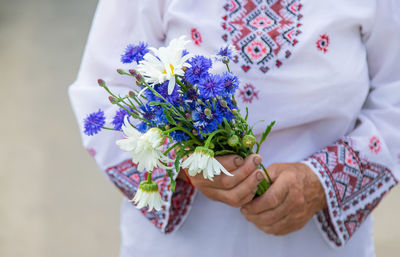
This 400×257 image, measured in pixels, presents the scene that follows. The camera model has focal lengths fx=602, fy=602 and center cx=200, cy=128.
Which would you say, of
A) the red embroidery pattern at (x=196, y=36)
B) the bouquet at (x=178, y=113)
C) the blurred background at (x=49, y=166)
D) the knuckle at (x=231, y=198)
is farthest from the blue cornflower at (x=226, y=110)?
the blurred background at (x=49, y=166)

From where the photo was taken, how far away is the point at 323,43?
3.63 feet

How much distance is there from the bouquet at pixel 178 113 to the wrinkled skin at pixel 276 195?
15 centimetres

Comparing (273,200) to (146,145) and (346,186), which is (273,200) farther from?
(146,145)

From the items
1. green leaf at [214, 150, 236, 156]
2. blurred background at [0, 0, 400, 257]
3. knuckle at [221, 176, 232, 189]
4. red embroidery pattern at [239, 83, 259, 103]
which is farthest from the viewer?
blurred background at [0, 0, 400, 257]

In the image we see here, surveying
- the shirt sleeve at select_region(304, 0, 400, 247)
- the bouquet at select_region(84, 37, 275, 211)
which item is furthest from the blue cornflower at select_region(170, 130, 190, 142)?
the shirt sleeve at select_region(304, 0, 400, 247)

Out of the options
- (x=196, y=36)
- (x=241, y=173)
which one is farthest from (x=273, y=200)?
(x=196, y=36)

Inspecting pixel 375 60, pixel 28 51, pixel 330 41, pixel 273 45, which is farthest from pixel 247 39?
pixel 28 51

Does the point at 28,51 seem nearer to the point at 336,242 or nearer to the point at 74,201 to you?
the point at 74,201

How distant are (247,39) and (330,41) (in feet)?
0.52

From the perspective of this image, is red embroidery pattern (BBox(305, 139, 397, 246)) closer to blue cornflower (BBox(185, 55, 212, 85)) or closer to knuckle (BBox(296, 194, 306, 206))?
knuckle (BBox(296, 194, 306, 206))

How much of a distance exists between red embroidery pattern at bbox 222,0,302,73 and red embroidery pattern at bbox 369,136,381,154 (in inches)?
9.4

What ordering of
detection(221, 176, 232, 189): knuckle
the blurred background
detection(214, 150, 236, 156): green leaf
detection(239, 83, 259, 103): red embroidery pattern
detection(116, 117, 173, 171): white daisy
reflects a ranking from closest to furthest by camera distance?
detection(116, 117, 173, 171): white daisy, detection(214, 150, 236, 156): green leaf, detection(221, 176, 232, 189): knuckle, detection(239, 83, 259, 103): red embroidery pattern, the blurred background

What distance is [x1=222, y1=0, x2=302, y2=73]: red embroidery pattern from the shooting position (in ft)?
3.56

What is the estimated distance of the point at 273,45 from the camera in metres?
1.09
